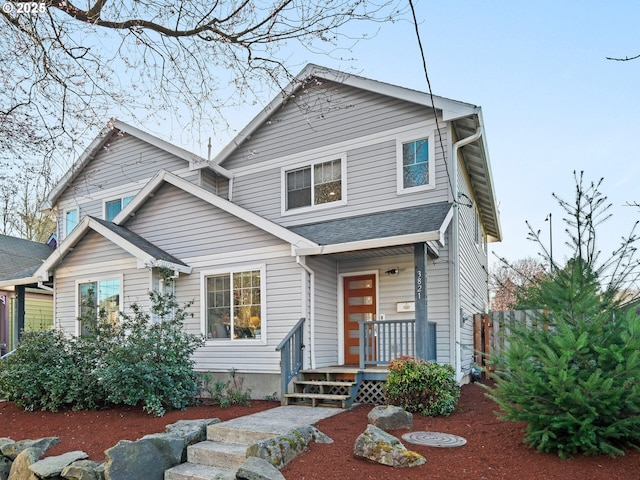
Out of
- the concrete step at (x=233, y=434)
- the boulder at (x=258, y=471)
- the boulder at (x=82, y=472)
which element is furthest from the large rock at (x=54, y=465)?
the boulder at (x=258, y=471)

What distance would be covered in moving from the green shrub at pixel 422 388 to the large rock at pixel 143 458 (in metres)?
3.21

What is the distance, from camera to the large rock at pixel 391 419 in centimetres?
617

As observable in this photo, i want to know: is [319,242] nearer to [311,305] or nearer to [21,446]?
[311,305]

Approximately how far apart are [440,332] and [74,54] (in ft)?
24.0

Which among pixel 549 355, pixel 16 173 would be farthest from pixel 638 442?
pixel 16 173

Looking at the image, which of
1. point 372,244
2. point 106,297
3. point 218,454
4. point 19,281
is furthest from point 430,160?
point 19,281

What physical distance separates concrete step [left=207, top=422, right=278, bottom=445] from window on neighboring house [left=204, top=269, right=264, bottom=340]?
3309 mm

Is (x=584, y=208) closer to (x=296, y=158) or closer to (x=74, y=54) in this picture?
(x=74, y=54)

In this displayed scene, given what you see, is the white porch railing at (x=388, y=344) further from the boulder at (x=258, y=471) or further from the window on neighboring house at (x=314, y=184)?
the boulder at (x=258, y=471)

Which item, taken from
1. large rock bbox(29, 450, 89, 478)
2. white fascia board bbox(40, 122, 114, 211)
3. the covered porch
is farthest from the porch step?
white fascia board bbox(40, 122, 114, 211)

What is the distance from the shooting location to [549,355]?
4547 millimetres

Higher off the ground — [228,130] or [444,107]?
[444,107]

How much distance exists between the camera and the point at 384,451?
4.84m

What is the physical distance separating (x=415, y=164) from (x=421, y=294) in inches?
120
